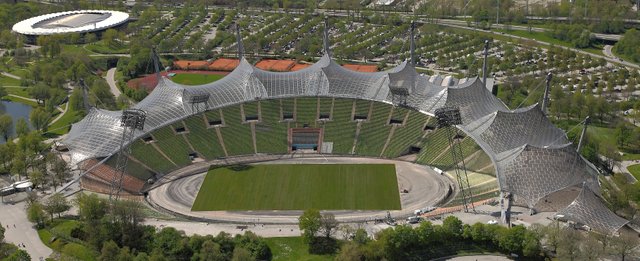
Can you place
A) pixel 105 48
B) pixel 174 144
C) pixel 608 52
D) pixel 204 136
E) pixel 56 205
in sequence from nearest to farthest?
pixel 56 205
pixel 174 144
pixel 204 136
pixel 608 52
pixel 105 48

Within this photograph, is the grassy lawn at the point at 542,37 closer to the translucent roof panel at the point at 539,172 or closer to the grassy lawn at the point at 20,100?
the translucent roof panel at the point at 539,172

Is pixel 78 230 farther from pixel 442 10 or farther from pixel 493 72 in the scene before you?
pixel 442 10

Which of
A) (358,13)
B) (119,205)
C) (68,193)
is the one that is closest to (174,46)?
(358,13)

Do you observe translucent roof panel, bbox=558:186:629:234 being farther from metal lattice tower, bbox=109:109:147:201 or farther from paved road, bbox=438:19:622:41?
paved road, bbox=438:19:622:41

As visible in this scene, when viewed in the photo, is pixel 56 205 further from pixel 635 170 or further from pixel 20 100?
pixel 635 170

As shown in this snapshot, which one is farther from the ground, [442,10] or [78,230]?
[442,10]

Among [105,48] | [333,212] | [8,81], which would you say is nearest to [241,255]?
[333,212]

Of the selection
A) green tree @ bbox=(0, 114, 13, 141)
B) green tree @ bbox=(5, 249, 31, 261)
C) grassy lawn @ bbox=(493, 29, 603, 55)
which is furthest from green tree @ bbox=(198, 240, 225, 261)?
grassy lawn @ bbox=(493, 29, 603, 55)
